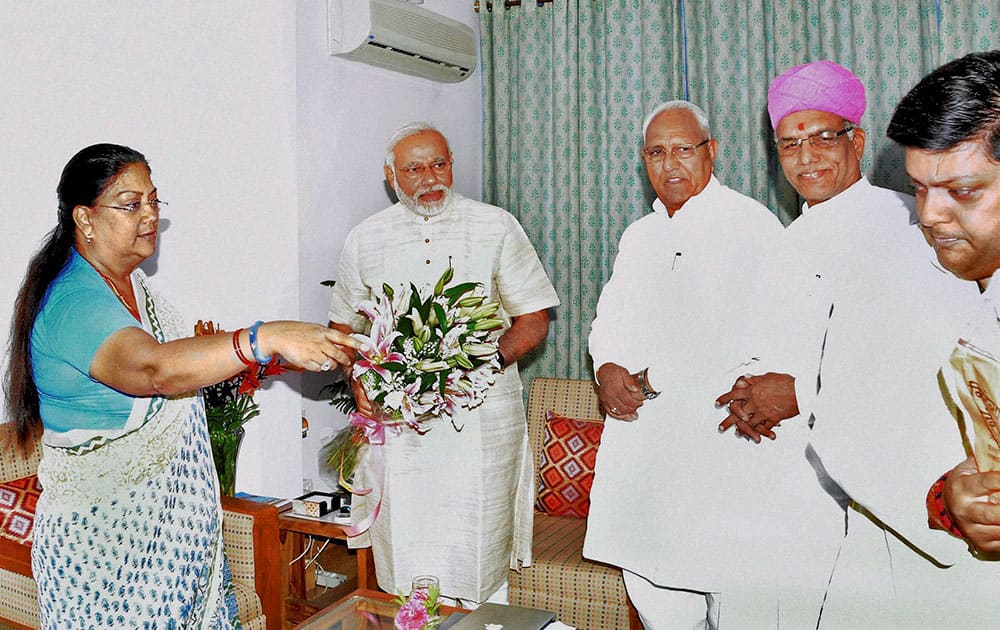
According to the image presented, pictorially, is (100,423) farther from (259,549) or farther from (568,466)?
(568,466)

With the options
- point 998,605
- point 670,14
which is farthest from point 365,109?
point 998,605

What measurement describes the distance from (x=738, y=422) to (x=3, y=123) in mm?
2271

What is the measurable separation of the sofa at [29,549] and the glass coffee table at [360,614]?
398 mm

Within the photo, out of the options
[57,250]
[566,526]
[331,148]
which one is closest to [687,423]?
[566,526]

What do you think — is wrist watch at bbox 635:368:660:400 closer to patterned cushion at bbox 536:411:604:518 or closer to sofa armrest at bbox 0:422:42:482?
patterned cushion at bbox 536:411:604:518

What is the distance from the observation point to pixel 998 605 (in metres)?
1.73

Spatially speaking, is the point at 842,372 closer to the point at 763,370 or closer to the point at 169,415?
the point at 763,370

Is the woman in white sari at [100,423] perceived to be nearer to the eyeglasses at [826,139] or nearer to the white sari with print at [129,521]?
the white sari with print at [129,521]

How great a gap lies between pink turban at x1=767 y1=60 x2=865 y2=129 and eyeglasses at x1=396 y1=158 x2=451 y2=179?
113 cm

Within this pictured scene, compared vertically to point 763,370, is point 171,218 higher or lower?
higher

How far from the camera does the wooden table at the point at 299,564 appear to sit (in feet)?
9.91

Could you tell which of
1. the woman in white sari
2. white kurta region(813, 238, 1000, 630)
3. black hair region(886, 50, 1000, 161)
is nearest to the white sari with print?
the woman in white sari

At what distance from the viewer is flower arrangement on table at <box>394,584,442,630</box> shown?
1.92m

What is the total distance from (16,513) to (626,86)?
2889mm
